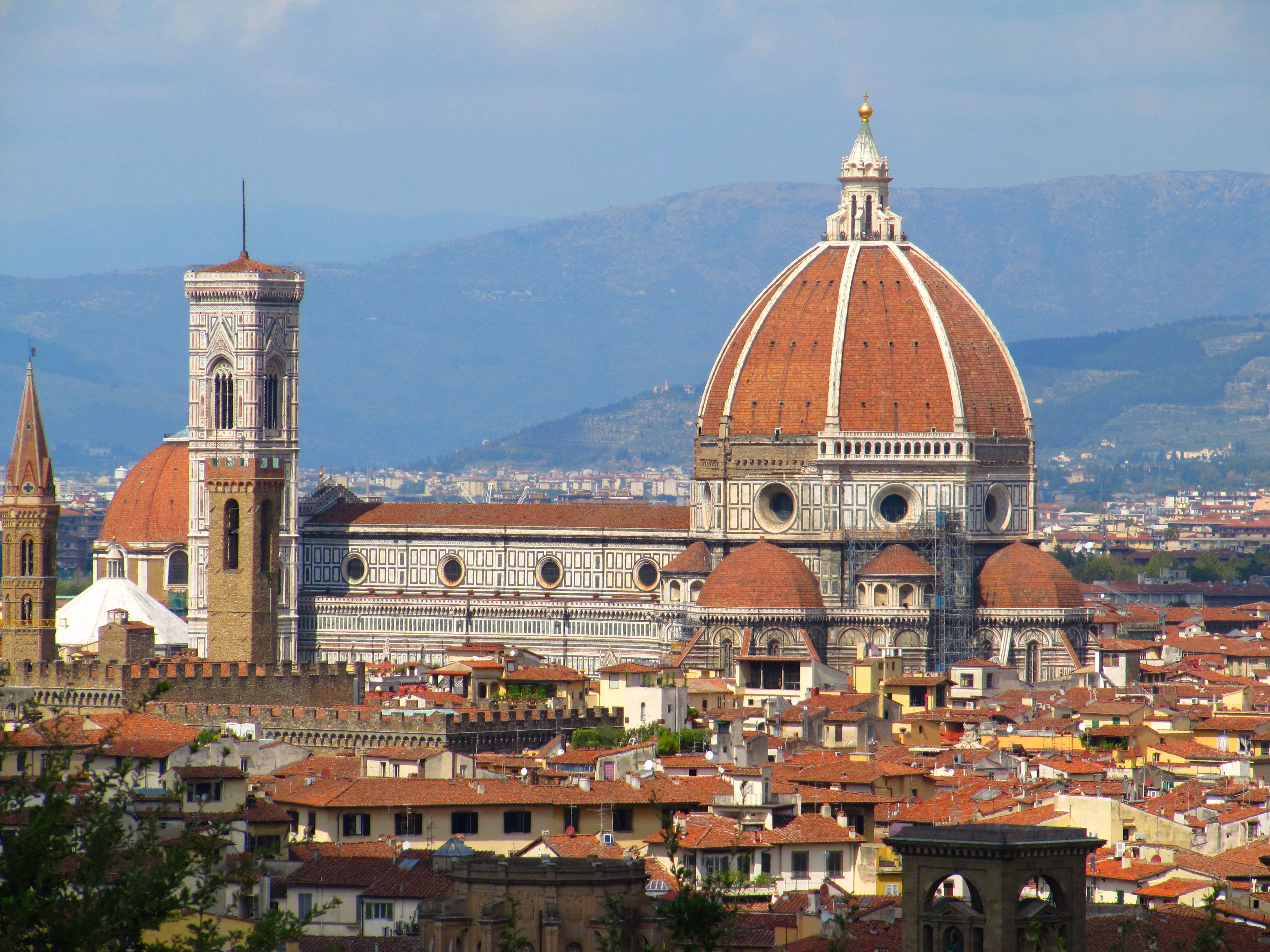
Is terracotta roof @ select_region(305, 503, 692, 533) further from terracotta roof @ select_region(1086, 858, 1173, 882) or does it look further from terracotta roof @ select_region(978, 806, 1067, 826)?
terracotta roof @ select_region(1086, 858, 1173, 882)

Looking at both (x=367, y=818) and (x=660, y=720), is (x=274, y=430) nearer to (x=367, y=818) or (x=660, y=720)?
(x=660, y=720)

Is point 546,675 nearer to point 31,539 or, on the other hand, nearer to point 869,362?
point 31,539

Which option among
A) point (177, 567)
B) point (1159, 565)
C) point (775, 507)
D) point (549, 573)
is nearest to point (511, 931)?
point (775, 507)

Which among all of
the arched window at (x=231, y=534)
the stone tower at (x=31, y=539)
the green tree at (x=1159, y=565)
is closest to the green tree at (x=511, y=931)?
the stone tower at (x=31, y=539)

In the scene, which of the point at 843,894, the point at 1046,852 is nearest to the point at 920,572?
the point at 843,894

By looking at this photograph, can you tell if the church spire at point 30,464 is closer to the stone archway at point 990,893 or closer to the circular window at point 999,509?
the circular window at point 999,509

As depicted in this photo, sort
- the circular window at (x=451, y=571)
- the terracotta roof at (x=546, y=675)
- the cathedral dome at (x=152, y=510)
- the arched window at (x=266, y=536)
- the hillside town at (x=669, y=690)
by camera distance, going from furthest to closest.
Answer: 1. the cathedral dome at (x=152, y=510)
2. the circular window at (x=451, y=571)
3. the arched window at (x=266, y=536)
4. the terracotta roof at (x=546, y=675)
5. the hillside town at (x=669, y=690)
